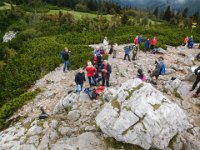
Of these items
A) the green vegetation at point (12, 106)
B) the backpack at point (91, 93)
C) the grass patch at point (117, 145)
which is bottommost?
the green vegetation at point (12, 106)

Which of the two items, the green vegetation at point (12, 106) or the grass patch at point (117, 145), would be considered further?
the green vegetation at point (12, 106)

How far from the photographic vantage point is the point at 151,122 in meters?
13.6

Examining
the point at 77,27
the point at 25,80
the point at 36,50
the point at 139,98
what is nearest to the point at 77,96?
the point at 139,98

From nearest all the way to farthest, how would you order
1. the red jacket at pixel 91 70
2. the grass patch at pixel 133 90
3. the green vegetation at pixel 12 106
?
the grass patch at pixel 133 90 → the red jacket at pixel 91 70 → the green vegetation at pixel 12 106

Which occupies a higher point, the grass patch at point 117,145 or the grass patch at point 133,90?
the grass patch at point 133,90

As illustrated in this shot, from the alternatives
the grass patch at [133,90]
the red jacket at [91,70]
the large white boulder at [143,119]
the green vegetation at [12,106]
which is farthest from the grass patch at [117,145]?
the green vegetation at [12,106]

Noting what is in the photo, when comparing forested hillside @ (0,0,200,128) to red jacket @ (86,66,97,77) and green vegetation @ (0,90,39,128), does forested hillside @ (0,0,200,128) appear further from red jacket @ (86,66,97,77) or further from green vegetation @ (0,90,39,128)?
red jacket @ (86,66,97,77)

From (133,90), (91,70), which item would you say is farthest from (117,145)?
(91,70)

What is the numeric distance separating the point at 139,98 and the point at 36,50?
2420cm

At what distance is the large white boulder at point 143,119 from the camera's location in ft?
44.5

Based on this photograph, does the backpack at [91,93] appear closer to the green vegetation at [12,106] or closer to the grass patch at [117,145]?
the grass patch at [117,145]

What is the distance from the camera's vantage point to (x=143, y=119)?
45.4 feet

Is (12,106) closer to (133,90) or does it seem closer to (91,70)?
(91,70)

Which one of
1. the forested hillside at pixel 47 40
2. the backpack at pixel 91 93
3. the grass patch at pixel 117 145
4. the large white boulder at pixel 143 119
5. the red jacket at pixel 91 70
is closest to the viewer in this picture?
the large white boulder at pixel 143 119
